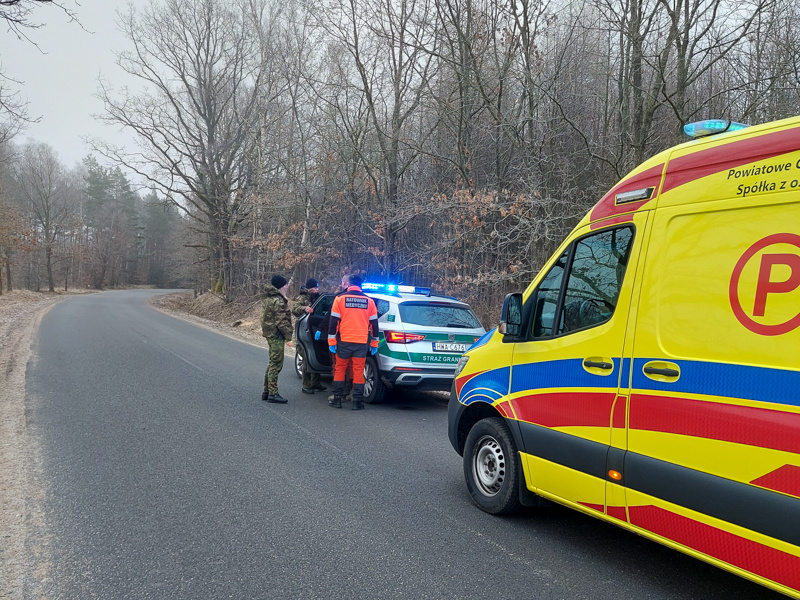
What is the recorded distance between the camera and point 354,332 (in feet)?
26.1

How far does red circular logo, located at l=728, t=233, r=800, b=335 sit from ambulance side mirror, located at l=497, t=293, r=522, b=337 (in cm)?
162

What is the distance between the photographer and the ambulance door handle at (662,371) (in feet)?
9.91

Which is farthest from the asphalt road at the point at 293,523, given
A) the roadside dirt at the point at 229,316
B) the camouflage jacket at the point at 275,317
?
the roadside dirt at the point at 229,316

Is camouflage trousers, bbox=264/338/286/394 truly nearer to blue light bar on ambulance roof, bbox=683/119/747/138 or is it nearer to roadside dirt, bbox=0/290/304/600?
roadside dirt, bbox=0/290/304/600

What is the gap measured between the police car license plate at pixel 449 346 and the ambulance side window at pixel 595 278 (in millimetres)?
4325

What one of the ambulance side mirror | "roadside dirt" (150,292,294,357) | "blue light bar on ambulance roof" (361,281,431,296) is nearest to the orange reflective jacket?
"blue light bar on ambulance roof" (361,281,431,296)

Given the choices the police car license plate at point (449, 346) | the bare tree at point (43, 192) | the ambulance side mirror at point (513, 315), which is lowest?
the police car license plate at point (449, 346)

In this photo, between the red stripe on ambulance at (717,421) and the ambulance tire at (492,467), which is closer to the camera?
the red stripe on ambulance at (717,421)

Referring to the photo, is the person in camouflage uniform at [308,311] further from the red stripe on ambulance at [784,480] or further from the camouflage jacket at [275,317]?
the red stripe on ambulance at [784,480]

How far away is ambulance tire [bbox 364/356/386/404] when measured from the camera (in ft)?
27.8

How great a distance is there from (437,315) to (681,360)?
18.3 feet

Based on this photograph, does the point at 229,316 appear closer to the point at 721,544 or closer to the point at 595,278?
the point at 595,278

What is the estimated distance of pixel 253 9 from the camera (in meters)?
28.7

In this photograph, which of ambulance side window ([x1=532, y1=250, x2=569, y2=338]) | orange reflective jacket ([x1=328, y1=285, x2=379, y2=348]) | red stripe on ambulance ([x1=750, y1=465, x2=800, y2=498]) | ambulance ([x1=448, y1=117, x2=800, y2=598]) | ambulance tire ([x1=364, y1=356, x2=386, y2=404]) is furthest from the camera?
ambulance tire ([x1=364, y1=356, x2=386, y2=404])
